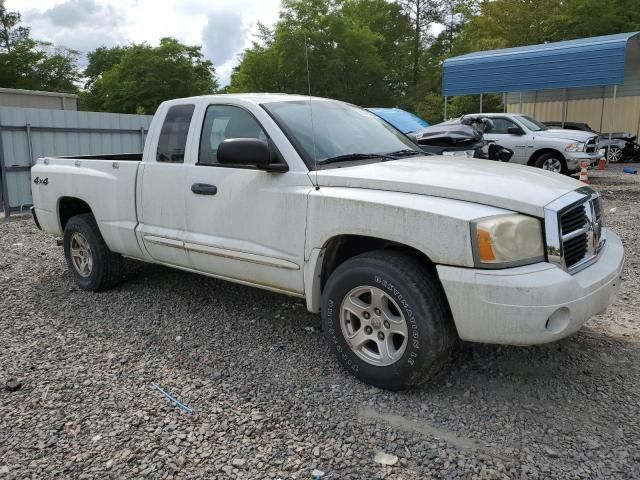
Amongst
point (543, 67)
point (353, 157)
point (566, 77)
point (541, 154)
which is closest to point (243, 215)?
point (353, 157)

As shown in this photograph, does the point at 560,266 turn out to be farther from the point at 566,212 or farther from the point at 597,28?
the point at 597,28

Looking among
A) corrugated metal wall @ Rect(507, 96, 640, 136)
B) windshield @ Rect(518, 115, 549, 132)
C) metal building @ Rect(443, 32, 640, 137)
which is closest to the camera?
windshield @ Rect(518, 115, 549, 132)

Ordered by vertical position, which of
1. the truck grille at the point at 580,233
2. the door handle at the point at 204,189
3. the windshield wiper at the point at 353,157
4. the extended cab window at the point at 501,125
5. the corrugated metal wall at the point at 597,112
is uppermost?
the corrugated metal wall at the point at 597,112

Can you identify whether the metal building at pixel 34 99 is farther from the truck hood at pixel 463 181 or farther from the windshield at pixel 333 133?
the truck hood at pixel 463 181

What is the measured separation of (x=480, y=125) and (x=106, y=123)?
898 centimetres

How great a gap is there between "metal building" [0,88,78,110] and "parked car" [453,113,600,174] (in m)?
15.3

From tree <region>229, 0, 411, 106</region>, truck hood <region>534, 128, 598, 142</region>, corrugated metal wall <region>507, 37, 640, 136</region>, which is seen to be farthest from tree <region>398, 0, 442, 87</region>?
truck hood <region>534, 128, 598, 142</region>

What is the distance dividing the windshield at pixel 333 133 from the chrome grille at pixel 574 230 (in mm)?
1318

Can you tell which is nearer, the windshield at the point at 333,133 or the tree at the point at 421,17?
the windshield at the point at 333,133

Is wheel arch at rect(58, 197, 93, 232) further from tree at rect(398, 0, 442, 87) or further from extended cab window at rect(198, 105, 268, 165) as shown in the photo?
tree at rect(398, 0, 442, 87)

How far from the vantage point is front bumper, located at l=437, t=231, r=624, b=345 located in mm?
2873

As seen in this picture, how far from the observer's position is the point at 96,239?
536 cm

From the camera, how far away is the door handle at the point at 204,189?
4.16 metres

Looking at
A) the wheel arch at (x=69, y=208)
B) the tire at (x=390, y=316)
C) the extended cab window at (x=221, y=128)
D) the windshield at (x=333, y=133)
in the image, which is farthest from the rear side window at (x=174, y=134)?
the tire at (x=390, y=316)
